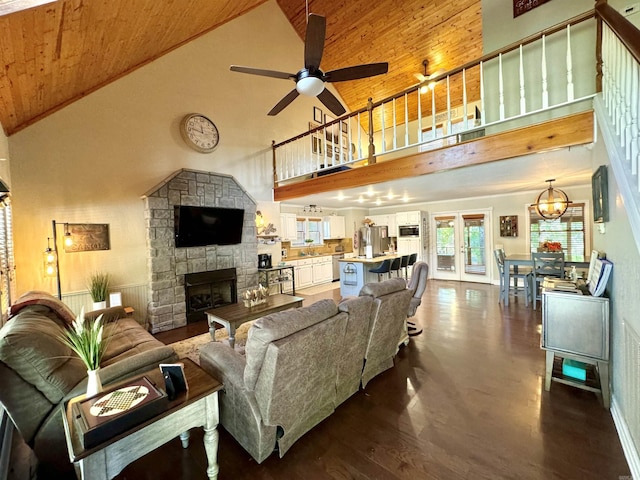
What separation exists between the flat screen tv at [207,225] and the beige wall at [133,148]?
0.59 metres

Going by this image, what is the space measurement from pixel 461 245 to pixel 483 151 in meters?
4.93

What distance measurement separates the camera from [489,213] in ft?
23.3

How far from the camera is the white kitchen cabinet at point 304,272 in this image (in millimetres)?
7195

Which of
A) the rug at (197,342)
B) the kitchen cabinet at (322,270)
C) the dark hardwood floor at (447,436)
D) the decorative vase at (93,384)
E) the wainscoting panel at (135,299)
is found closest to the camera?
the decorative vase at (93,384)

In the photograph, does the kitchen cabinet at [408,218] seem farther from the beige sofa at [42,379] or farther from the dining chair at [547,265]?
the beige sofa at [42,379]

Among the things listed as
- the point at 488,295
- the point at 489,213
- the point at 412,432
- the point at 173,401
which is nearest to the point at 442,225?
the point at 489,213

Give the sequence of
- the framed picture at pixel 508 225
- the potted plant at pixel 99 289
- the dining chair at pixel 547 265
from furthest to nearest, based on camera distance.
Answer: the framed picture at pixel 508 225
the dining chair at pixel 547 265
the potted plant at pixel 99 289

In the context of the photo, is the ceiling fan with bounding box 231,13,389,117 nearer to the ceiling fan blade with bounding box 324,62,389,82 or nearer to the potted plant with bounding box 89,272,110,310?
the ceiling fan blade with bounding box 324,62,389,82

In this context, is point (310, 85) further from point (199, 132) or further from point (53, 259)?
point (53, 259)

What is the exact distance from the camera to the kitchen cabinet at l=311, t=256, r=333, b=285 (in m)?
7.68

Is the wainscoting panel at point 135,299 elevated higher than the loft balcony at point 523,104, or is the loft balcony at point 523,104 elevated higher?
the loft balcony at point 523,104

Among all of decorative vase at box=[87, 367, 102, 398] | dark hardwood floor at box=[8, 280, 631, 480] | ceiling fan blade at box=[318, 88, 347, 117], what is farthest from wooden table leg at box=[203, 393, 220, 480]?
ceiling fan blade at box=[318, 88, 347, 117]

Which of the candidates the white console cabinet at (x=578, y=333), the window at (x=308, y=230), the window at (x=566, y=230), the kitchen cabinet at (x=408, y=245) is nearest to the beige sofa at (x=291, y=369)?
the white console cabinet at (x=578, y=333)

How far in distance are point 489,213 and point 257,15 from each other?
24.3ft
